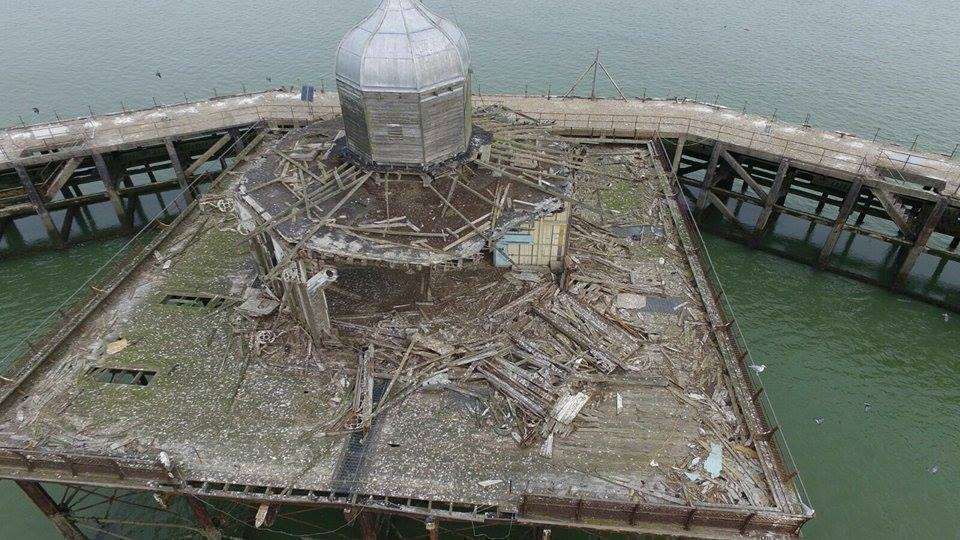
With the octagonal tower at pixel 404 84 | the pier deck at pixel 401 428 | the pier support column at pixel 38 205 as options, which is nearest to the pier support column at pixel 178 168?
the pier support column at pixel 38 205

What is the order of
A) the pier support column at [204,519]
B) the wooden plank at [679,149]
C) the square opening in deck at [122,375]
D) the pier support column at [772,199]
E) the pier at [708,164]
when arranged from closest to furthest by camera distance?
the pier support column at [204,519]
the square opening in deck at [122,375]
the pier at [708,164]
the pier support column at [772,199]
the wooden plank at [679,149]

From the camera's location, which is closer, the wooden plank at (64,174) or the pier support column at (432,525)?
the pier support column at (432,525)

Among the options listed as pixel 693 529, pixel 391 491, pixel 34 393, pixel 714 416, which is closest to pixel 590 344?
pixel 714 416

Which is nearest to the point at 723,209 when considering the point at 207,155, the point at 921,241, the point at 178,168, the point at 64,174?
the point at 921,241

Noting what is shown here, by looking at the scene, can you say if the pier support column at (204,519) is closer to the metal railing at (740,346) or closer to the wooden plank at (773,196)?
the metal railing at (740,346)

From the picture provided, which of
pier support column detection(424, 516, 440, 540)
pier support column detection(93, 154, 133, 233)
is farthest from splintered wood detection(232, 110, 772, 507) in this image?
pier support column detection(93, 154, 133, 233)

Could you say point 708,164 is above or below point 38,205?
above

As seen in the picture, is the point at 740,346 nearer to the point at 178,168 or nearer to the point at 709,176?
the point at 709,176
